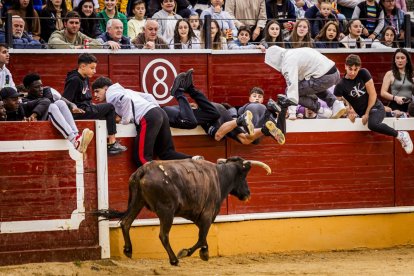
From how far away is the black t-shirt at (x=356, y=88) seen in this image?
13648mm

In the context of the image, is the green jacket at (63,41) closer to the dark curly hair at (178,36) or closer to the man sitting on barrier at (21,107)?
the dark curly hair at (178,36)

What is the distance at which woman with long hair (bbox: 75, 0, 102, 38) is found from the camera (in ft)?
47.3

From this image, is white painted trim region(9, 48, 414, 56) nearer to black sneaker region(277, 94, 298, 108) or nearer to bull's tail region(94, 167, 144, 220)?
black sneaker region(277, 94, 298, 108)

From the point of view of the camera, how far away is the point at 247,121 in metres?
12.5

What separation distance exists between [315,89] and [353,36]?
8.74ft

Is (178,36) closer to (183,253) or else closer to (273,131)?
(273,131)

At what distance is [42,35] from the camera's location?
47.4ft

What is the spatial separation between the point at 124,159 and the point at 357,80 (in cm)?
293

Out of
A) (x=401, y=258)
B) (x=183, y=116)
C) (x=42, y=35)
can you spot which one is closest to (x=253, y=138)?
(x=183, y=116)

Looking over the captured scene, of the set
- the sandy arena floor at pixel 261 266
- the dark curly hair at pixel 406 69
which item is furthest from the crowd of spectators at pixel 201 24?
the sandy arena floor at pixel 261 266

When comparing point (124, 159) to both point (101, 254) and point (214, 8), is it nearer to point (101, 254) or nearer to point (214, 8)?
point (101, 254)

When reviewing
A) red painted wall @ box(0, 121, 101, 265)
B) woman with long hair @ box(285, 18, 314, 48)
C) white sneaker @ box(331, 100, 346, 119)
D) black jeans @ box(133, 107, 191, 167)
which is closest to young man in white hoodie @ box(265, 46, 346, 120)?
white sneaker @ box(331, 100, 346, 119)

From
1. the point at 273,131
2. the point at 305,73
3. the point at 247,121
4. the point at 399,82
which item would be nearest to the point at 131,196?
the point at 247,121

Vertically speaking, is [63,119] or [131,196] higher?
[63,119]
